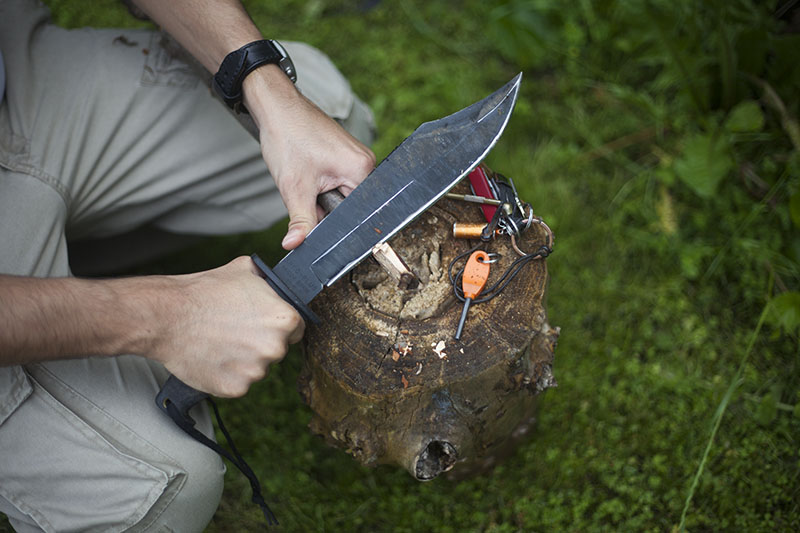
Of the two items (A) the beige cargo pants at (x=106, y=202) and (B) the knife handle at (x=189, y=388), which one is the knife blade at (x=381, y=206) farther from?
(A) the beige cargo pants at (x=106, y=202)

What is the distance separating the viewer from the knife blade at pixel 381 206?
167cm

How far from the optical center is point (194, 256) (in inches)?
121

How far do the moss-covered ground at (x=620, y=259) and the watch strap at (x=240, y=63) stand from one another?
4.07ft

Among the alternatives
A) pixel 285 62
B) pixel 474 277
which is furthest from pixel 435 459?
pixel 285 62

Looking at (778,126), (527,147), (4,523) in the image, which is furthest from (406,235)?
(778,126)

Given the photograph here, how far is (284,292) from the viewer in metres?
1.66

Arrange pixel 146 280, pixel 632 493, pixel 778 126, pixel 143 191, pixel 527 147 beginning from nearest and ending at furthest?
pixel 146 280 → pixel 143 191 → pixel 632 493 → pixel 778 126 → pixel 527 147

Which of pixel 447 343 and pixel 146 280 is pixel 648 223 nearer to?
pixel 447 343

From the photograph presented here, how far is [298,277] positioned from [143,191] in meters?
0.89

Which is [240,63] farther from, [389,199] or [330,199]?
[389,199]

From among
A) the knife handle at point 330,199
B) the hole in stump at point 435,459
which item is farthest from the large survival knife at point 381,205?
the hole in stump at point 435,459

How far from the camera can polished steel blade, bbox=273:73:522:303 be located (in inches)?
65.7

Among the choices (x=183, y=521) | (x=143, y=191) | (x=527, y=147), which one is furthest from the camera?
(x=527, y=147)

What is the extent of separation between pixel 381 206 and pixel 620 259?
173cm
